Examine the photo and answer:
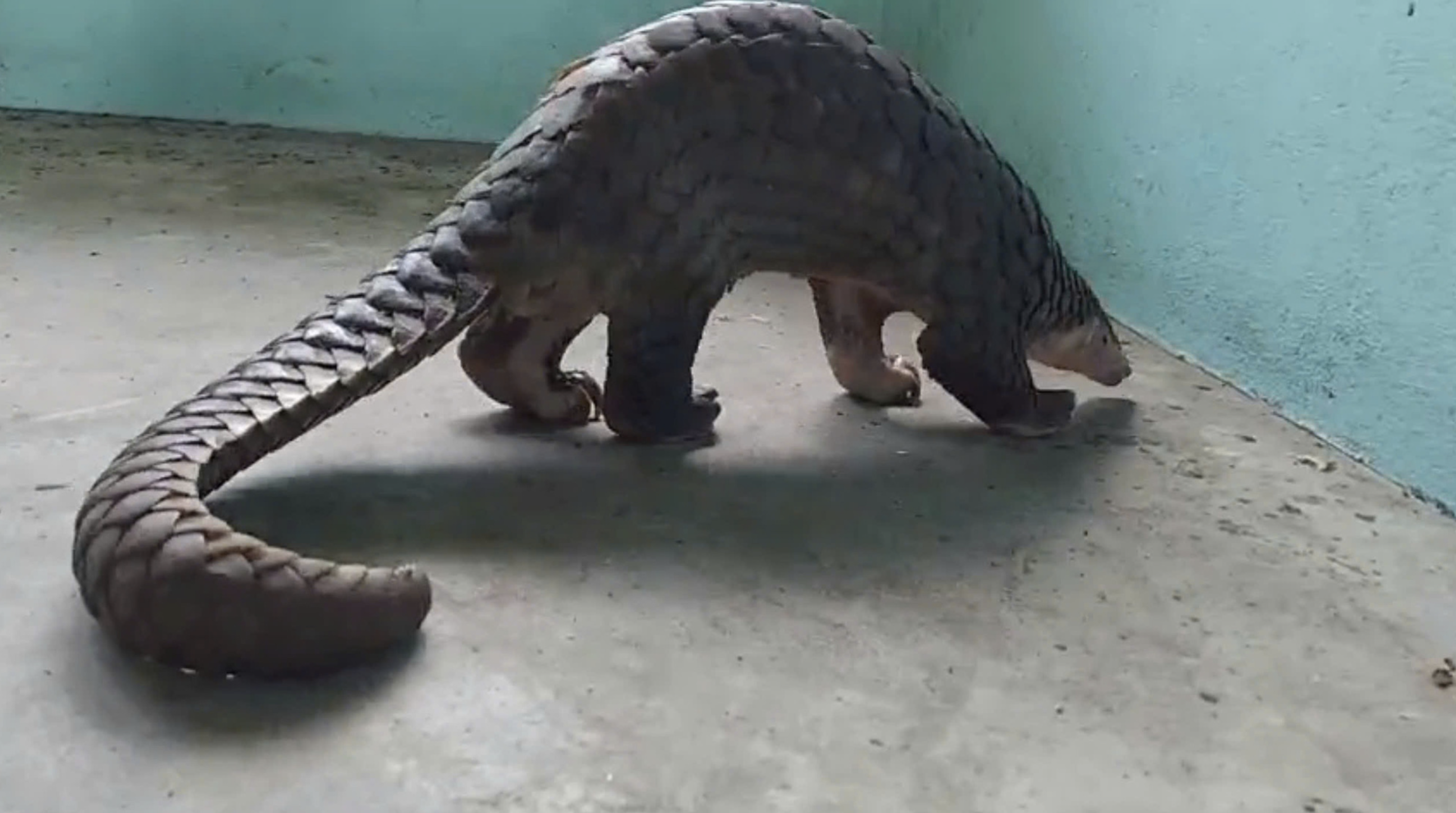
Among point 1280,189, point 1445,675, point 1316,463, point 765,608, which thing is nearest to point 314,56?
point 1280,189

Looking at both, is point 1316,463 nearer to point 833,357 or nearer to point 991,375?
point 991,375

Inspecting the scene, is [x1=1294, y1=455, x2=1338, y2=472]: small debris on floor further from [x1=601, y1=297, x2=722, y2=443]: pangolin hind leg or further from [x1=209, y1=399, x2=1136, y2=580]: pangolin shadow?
[x1=601, y1=297, x2=722, y2=443]: pangolin hind leg

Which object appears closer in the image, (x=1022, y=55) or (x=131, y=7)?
(x=1022, y=55)

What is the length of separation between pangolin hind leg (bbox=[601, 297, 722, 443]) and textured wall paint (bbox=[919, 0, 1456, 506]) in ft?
3.14

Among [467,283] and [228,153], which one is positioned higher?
[467,283]

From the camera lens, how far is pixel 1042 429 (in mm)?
2361

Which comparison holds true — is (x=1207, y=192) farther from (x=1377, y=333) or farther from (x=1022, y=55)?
(x=1022, y=55)

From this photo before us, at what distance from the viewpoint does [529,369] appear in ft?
7.24

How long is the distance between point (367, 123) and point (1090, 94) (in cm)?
227

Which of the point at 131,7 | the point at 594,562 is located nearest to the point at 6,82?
the point at 131,7

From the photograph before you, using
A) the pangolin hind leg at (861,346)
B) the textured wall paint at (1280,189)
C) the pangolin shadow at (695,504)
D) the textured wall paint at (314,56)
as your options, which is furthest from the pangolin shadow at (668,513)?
the textured wall paint at (314,56)

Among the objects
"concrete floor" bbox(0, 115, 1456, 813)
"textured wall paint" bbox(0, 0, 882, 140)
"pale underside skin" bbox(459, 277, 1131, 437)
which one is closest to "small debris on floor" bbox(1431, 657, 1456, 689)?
"concrete floor" bbox(0, 115, 1456, 813)

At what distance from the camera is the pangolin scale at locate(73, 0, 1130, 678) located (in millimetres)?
1706

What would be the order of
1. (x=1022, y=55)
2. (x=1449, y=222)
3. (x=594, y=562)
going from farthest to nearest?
(x=1022, y=55) → (x=1449, y=222) → (x=594, y=562)
